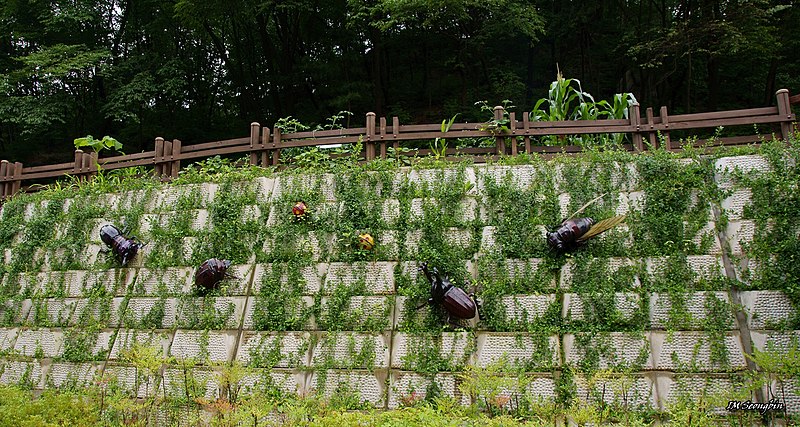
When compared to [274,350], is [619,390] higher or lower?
lower

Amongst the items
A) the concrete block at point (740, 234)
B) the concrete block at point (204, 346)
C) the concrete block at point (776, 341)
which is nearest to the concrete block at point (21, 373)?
the concrete block at point (204, 346)

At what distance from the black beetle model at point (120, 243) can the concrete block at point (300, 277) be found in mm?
1971

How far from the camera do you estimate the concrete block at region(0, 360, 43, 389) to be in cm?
634

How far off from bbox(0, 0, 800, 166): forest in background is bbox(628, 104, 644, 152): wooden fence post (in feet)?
20.3

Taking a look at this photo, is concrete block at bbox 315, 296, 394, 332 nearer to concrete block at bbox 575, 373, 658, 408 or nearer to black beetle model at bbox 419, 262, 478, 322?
black beetle model at bbox 419, 262, 478, 322

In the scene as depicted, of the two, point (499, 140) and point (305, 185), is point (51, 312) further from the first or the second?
point (499, 140)

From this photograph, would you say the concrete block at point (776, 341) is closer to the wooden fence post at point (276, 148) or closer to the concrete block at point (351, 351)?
the concrete block at point (351, 351)

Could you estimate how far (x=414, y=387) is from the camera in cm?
512

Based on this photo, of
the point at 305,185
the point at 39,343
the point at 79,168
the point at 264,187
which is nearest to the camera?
the point at 39,343

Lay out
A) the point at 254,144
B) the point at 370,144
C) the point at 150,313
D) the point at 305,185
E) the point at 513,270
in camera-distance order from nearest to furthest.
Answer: the point at 513,270, the point at 150,313, the point at 305,185, the point at 370,144, the point at 254,144

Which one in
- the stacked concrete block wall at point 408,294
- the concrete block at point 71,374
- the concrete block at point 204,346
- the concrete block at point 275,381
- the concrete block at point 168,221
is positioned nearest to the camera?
the stacked concrete block wall at point 408,294

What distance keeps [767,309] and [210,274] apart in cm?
621

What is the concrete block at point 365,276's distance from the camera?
5.88 meters

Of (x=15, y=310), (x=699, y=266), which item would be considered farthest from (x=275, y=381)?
(x=699, y=266)
